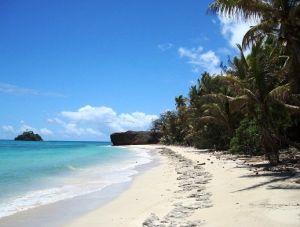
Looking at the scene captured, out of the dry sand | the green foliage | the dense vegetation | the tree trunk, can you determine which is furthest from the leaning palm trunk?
the green foliage

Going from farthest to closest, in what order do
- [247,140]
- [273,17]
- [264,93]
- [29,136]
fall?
[29,136] → [247,140] → [264,93] → [273,17]

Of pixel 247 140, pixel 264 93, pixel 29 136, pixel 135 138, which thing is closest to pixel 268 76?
pixel 264 93

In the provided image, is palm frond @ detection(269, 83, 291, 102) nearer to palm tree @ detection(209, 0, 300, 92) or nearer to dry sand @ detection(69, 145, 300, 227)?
palm tree @ detection(209, 0, 300, 92)

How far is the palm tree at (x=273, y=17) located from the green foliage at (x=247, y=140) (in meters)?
9.71

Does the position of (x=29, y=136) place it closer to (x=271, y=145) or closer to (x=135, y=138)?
(x=135, y=138)

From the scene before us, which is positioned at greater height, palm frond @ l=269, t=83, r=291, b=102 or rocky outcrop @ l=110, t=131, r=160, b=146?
rocky outcrop @ l=110, t=131, r=160, b=146

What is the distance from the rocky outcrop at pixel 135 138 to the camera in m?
96.9

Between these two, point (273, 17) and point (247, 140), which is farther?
point (247, 140)

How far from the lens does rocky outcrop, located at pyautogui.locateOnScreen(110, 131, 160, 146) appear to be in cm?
9694

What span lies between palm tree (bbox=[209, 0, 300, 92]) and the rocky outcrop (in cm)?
8216

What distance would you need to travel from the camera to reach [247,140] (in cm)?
2567

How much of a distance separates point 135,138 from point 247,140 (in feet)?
245

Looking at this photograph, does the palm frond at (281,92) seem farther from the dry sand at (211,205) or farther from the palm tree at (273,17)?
the dry sand at (211,205)

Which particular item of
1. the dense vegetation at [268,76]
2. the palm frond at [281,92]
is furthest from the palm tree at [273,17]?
the palm frond at [281,92]
